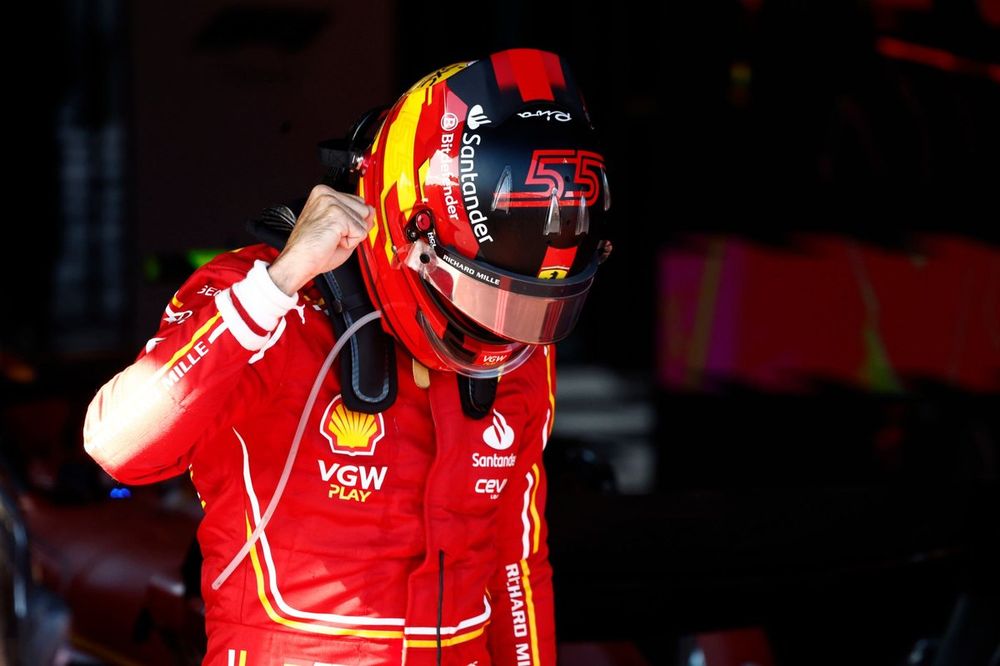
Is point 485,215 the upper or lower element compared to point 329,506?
upper

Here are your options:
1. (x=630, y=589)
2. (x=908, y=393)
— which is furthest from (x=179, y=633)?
(x=908, y=393)

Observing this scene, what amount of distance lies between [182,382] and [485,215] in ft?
1.68

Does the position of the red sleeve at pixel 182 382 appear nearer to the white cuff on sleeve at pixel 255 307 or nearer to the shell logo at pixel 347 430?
the white cuff on sleeve at pixel 255 307

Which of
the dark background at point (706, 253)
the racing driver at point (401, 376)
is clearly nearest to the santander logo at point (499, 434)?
the racing driver at point (401, 376)

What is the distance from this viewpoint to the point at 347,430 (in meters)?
1.83

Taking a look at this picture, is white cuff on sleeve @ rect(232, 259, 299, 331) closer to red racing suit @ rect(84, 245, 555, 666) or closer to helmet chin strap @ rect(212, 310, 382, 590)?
red racing suit @ rect(84, 245, 555, 666)

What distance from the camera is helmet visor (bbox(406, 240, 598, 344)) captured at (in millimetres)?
1877

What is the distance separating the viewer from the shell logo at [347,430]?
1.82 metres

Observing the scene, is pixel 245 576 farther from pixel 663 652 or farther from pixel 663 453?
pixel 663 453

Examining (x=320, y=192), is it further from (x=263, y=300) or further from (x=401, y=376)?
(x=401, y=376)

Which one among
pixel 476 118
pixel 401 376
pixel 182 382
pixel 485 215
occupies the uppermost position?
pixel 476 118

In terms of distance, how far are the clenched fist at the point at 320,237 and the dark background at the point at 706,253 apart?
1.10 metres

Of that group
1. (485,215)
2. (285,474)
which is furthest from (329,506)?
(485,215)

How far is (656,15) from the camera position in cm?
635
